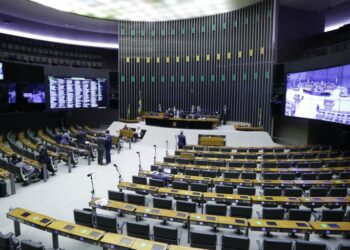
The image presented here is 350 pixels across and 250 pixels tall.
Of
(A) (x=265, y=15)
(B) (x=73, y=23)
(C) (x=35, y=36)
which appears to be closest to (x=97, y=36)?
(B) (x=73, y=23)

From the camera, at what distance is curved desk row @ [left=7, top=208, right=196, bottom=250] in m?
4.45

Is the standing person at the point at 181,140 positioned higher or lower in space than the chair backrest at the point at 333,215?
higher

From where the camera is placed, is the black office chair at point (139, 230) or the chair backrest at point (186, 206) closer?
the black office chair at point (139, 230)

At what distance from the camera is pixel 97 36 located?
26.3m

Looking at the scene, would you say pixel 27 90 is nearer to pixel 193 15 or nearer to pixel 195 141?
pixel 195 141

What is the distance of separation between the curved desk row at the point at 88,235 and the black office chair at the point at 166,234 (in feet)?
1.71

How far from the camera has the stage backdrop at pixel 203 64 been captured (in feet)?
62.8

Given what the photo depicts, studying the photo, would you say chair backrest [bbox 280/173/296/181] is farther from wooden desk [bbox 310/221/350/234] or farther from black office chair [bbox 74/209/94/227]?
black office chair [bbox 74/209/94/227]

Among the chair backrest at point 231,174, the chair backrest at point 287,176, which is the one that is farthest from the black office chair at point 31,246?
the chair backrest at point 287,176

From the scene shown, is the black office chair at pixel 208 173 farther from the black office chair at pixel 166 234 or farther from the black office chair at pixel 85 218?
the black office chair at pixel 85 218

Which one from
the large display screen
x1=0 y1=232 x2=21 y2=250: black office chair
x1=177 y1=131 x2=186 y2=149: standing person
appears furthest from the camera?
the large display screen

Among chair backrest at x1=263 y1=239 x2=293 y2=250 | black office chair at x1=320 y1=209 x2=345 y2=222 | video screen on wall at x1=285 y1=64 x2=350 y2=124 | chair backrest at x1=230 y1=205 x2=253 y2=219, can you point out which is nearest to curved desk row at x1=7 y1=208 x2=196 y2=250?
chair backrest at x1=263 y1=239 x2=293 y2=250

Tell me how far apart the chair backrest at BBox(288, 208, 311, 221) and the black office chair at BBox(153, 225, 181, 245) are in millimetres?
2862

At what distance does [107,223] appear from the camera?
545 centimetres
